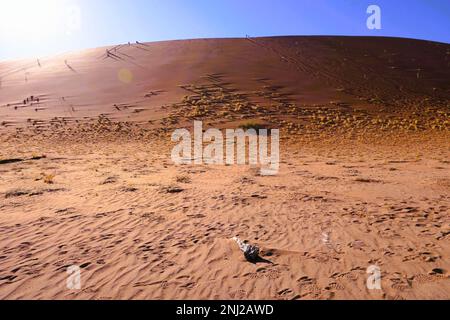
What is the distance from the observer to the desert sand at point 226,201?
4492 mm

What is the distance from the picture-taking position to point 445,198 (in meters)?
7.66

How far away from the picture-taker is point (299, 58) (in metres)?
38.1

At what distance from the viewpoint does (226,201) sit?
7.79 metres

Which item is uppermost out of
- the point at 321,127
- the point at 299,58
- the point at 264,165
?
the point at 299,58

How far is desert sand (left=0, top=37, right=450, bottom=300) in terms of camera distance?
14.7 ft

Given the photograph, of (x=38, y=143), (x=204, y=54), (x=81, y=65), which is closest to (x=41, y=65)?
(x=81, y=65)

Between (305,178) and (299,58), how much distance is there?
3076 cm

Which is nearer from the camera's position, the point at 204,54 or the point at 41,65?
the point at 204,54

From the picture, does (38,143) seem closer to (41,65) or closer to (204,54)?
(204,54)

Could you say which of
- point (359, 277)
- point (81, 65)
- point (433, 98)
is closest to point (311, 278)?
point (359, 277)
